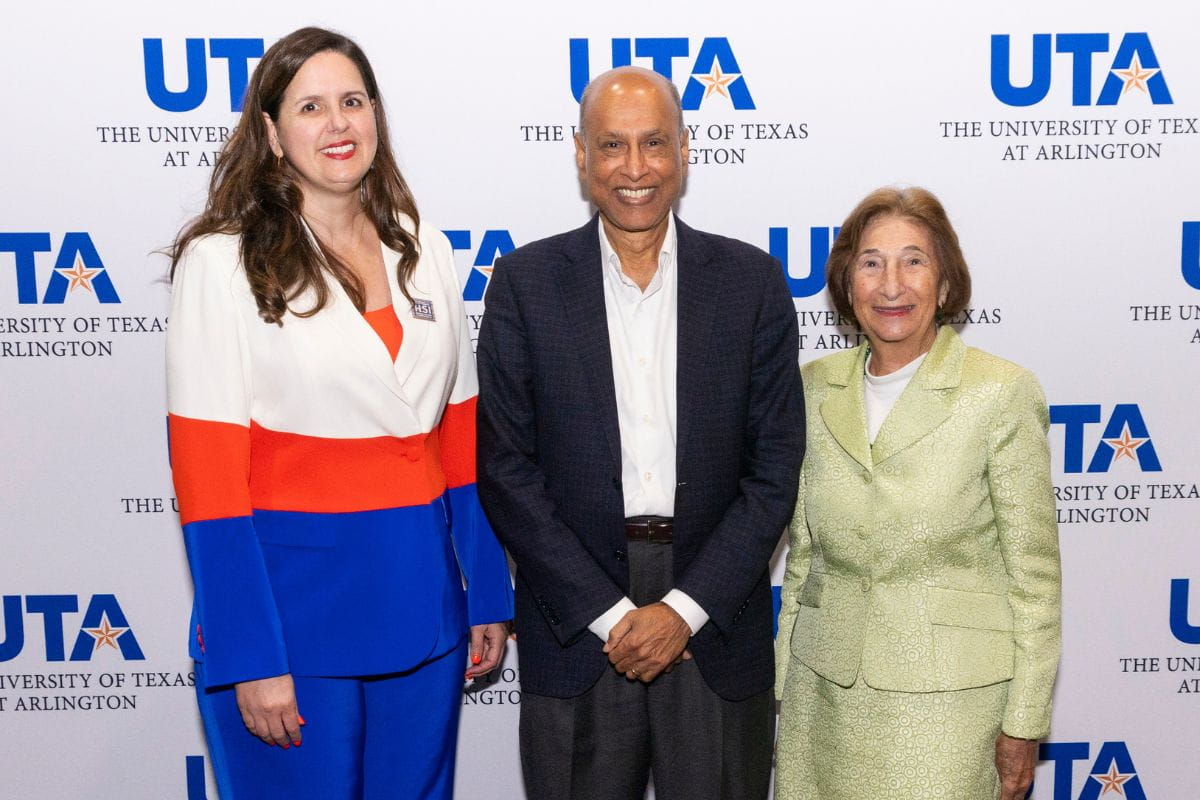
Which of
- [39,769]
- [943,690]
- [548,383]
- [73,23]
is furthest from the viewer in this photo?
[39,769]

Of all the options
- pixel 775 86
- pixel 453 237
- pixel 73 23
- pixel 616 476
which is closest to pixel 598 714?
pixel 616 476

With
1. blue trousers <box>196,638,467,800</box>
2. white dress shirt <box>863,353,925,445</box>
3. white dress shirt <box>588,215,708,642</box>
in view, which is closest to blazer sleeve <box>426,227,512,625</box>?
blue trousers <box>196,638,467,800</box>

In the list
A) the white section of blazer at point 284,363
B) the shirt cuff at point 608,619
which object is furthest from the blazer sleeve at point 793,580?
the white section of blazer at point 284,363

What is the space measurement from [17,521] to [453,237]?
1539 mm

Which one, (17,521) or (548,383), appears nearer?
(548,383)

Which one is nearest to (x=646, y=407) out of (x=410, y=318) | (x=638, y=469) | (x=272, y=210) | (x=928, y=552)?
(x=638, y=469)

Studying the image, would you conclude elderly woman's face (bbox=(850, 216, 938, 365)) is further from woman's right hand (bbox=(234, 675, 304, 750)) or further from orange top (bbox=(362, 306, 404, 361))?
woman's right hand (bbox=(234, 675, 304, 750))

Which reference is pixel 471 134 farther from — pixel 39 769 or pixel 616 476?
pixel 39 769

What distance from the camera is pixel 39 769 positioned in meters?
3.51

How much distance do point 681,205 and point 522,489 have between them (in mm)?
1301

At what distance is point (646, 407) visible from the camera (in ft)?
7.68

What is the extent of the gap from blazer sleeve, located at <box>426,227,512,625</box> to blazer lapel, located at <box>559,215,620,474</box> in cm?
28

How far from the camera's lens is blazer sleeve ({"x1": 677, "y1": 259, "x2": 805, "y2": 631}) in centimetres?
229

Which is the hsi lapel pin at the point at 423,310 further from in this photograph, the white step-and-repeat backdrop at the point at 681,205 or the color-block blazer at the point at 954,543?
the white step-and-repeat backdrop at the point at 681,205
